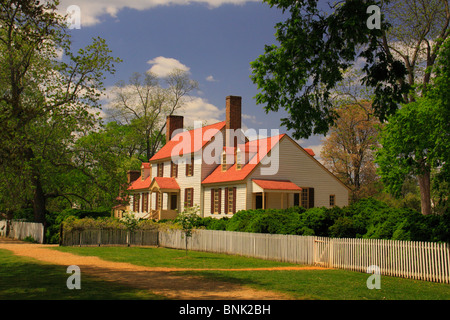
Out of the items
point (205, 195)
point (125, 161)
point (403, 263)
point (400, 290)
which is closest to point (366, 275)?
point (403, 263)

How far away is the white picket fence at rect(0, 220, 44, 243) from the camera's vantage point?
30672mm

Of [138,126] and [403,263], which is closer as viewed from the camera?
[403,263]

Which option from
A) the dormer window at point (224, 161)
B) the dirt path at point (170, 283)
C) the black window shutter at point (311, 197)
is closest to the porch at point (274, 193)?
the black window shutter at point (311, 197)

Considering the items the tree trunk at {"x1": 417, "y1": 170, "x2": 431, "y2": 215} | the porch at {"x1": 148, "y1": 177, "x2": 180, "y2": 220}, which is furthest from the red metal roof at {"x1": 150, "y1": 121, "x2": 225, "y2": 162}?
the tree trunk at {"x1": 417, "y1": 170, "x2": 431, "y2": 215}

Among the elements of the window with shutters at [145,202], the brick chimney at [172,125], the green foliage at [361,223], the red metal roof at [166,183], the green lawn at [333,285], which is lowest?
the green lawn at [333,285]

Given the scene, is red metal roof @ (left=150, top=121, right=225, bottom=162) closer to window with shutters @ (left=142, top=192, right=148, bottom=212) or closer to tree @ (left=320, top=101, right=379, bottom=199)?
window with shutters @ (left=142, top=192, right=148, bottom=212)

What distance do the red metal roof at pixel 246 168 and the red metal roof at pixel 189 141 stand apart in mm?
3097

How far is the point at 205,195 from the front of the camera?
39969mm

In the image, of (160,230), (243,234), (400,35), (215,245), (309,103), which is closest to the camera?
(309,103)

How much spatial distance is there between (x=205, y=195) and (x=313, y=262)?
21988 millimetres

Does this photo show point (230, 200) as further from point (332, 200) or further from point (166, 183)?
point (166, 183)

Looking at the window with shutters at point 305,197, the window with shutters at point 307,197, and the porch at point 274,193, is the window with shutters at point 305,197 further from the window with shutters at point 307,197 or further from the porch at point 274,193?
the porch at point 274,193

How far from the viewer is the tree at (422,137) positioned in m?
24.8

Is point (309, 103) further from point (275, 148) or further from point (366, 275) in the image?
point (275, 148)
